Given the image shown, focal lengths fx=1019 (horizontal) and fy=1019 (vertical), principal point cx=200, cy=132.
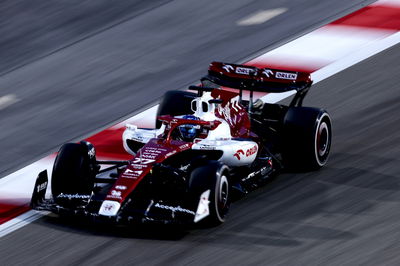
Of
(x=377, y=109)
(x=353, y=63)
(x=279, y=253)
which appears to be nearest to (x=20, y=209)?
(x=279, y=253)

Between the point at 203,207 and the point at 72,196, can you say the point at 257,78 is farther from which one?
the point at 72,196

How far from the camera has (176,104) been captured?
13.1 metres

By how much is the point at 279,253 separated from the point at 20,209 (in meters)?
3.41

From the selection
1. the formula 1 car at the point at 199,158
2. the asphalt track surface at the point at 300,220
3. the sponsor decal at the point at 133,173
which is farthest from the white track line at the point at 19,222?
the sponsor decal at the point at 133,173

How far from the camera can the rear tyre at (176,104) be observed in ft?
42.8

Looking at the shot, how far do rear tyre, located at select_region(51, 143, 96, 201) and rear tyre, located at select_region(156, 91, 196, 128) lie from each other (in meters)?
1.87

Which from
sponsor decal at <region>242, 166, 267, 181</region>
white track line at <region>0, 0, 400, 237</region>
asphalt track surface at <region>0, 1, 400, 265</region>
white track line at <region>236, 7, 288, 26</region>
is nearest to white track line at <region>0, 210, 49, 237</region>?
asphalt track surface at <region>0, 1, 400, 265</region>

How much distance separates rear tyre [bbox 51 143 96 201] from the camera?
11.0 m

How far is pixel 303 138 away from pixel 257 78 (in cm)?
106

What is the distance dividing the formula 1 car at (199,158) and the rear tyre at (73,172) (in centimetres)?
1

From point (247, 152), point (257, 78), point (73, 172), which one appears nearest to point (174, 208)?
point (73, 172)

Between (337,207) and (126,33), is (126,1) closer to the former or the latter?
(126,33)

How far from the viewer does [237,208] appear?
11.2 m

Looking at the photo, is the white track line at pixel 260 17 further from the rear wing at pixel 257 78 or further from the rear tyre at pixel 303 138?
the rear tyre at pixel 303 138
